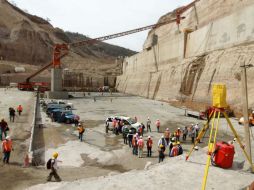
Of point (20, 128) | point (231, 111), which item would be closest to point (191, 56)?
point (231, 111)

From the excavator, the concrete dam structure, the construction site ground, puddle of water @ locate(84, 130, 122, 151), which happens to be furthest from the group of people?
the excavator

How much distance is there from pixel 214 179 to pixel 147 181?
2.05 metres

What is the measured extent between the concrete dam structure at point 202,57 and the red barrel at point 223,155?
2312cm

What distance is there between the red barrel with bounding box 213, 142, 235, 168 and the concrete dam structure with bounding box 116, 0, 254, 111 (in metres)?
23.1

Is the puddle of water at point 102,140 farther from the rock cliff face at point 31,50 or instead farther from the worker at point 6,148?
the rock cliff face at point 31,50

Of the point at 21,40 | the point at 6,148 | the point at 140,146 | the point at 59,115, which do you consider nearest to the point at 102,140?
the point at 140,146

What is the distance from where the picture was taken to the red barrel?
10.2 meters

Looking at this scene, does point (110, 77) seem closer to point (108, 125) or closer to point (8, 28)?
point (8, 28)

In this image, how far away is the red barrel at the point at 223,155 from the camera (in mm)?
10156

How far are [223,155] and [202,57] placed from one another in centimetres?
4021

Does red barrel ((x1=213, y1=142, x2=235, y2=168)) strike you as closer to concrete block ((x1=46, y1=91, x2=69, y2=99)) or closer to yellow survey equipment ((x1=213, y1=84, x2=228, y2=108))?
yellow survey equipment ((x1=213, y1=84, x2=228, y2=108))

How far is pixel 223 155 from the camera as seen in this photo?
400 inches

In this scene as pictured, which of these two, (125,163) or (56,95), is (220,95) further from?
(56,95)

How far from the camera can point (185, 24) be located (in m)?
76.3
